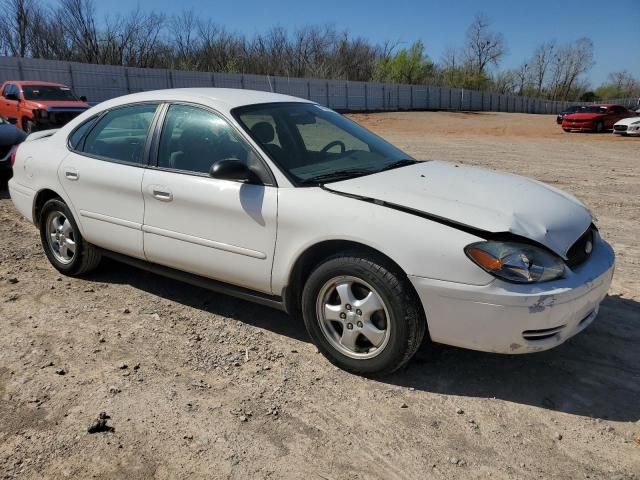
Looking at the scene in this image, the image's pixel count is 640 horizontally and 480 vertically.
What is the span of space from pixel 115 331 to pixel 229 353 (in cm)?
93

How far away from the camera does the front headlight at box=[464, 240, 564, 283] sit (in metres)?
2.75

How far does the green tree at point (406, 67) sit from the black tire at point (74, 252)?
73.3 metres

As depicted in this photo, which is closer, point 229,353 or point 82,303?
point 229,353

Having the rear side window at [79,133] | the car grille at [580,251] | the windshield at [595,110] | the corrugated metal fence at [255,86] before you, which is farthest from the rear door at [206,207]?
the windshield at [595,110]

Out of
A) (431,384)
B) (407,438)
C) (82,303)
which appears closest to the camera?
(407,438)

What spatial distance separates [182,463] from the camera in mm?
2518

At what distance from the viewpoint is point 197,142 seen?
384cm

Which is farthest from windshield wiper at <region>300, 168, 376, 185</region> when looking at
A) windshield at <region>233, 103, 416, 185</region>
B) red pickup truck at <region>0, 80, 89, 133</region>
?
red pickup truck at <region>0, 80, 89, 133</region>

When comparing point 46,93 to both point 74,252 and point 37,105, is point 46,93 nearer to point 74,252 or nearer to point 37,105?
point 37,105

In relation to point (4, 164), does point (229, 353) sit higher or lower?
lower

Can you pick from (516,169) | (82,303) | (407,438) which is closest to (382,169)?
(407,438)

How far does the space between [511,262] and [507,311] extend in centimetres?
25

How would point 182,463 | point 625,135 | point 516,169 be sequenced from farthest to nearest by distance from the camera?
1. point 625,135
2. point 516,169
3. point 182,463

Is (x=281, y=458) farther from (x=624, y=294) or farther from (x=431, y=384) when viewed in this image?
(x=624, y=294)
